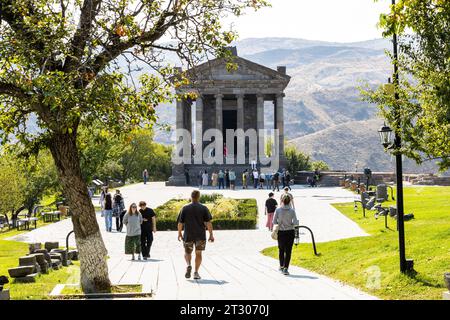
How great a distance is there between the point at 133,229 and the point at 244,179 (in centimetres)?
3648

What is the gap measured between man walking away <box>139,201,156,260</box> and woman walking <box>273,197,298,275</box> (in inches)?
211

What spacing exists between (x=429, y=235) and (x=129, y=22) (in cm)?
990

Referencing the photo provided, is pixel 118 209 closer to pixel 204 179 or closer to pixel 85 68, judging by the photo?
pixel 85 68

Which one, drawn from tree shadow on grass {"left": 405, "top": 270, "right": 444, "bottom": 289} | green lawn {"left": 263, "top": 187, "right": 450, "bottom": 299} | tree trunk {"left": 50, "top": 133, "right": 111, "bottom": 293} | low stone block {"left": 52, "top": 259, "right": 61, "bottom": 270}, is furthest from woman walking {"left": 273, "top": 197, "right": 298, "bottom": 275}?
low stone block {"left": 52, "top": 259, "right": 61, "bottom": 270}

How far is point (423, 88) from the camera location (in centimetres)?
1370

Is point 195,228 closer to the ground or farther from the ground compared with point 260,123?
closer to the ground

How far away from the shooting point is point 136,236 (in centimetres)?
1939

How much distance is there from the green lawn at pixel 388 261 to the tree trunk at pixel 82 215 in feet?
16.0

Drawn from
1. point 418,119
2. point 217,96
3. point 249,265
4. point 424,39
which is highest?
point 217,96

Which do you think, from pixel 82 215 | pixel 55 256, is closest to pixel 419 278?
pixel 82 215

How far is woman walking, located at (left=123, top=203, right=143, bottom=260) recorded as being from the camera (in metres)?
19.1

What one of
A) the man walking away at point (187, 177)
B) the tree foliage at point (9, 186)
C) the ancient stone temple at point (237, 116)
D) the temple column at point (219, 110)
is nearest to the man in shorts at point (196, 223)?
the tree foliage at point (9, 186)

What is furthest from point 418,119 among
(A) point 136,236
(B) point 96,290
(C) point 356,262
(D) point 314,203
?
(D) point 314,203

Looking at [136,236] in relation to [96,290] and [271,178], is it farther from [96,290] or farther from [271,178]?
[271,178]
